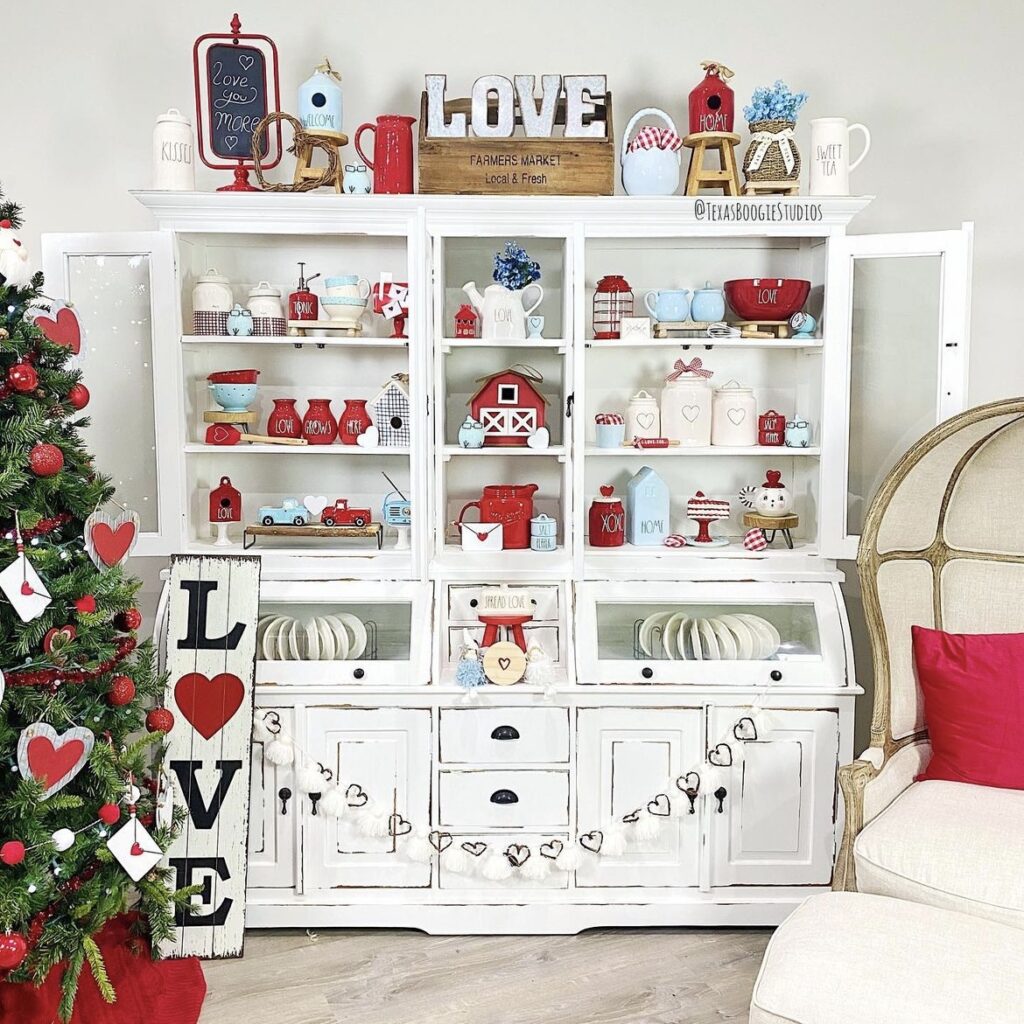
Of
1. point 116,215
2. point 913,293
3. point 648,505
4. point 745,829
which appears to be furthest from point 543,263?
point 745,829

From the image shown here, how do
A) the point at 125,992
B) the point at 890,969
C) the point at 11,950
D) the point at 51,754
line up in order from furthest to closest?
1. the point at 125,992
2. the point at 51,754
3. the point at 11,950
4. the point at 890,969

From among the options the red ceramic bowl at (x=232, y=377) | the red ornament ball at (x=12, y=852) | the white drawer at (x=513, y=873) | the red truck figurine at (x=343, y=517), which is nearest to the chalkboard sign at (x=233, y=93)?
the red ceramic bowl at (x=232, y=377)

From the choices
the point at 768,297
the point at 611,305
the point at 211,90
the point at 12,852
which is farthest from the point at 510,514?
the point at 12,852

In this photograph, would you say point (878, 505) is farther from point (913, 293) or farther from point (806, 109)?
point (806, 109)

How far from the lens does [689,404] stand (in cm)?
299

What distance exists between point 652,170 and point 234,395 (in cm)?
129

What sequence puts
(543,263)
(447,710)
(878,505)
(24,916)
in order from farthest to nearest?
(543,263) < (447,710) < (878,505) < (24,916)

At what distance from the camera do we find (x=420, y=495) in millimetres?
2803

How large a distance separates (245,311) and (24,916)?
1.59 metres

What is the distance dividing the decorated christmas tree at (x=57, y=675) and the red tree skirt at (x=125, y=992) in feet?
0.17

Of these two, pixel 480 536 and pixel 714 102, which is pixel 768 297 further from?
pixel 480 536

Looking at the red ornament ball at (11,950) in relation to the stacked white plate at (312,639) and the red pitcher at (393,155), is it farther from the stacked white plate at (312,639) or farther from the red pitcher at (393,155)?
the red pitcher at (393,155)

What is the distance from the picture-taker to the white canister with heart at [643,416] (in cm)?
299

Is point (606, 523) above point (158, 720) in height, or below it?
above
